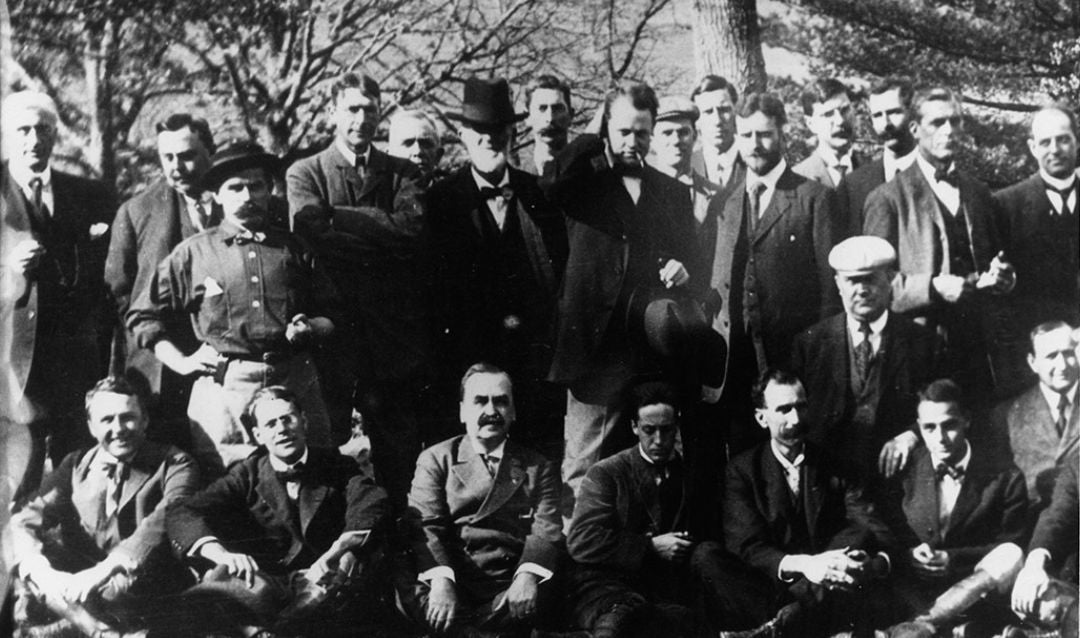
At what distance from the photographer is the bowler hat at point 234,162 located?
5121 mm

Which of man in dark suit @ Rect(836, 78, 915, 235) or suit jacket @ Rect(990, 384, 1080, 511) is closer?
man in dark suit @ Rect(836, 78, 915, 235)

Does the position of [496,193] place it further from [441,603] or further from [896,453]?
[896,453]

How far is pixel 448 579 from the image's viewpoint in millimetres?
5125

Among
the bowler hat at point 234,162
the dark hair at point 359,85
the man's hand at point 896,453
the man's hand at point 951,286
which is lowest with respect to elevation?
the man's hand at point 896,453

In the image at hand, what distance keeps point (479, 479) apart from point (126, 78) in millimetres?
2101

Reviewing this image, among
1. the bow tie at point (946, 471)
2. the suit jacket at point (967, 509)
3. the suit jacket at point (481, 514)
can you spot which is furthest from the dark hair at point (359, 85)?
the bow tie at point (946, 471)

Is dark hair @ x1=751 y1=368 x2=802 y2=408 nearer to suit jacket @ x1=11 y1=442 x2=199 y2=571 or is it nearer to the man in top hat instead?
the man in top hat

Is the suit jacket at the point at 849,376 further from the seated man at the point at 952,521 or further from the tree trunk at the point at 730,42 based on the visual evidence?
the tree trunk at the point at 730,42

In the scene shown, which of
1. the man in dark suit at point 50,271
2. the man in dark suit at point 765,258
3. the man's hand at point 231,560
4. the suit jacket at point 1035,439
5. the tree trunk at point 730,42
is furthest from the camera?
Answer: the suit jacket at point 1035,439

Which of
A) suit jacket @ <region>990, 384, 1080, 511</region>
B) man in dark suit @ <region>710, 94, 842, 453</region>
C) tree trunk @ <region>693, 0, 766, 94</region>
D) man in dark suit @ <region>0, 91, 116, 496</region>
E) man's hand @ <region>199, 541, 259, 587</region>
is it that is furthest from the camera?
suit jacket @ <region>990, 384, 1080, 511</region>

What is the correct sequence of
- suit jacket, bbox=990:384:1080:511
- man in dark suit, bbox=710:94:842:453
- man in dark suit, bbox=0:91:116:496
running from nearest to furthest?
man in dark suit, bbox=0:91:116:496 → man in dark suit, bbox=710:94:842:453 → suit jacket, bbox=990:384:1080:511

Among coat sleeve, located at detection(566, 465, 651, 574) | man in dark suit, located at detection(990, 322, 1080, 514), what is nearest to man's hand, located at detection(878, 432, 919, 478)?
man in dark suit, located at detection(990, 322, 1080, 514)

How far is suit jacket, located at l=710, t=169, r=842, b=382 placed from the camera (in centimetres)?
530

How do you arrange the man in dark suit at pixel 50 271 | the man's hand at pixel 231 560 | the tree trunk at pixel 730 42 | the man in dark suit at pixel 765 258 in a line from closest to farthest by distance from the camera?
the man's hand at pixel 231 560
the man in dark suit at pixel 50 271
the man in dark suit at pixel 765 258
the tree trunk at pixel 730 42
